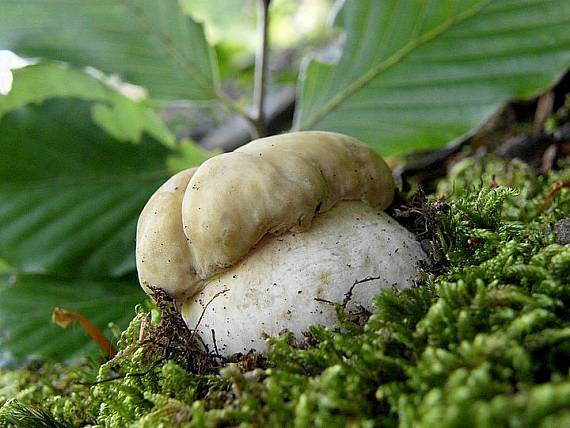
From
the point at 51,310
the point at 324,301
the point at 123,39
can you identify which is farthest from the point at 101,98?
→ the point at 324,301

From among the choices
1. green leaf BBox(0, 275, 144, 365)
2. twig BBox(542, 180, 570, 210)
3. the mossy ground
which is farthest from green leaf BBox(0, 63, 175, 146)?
twig BBox(542, 180, 570, 210)

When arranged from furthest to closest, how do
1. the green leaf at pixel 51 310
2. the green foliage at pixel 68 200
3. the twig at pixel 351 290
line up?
the green foliage at pixel 68 200
the green leaf at pixel 51 310
the twig at pixel 351 290

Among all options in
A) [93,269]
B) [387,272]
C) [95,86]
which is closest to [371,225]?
[387,272]

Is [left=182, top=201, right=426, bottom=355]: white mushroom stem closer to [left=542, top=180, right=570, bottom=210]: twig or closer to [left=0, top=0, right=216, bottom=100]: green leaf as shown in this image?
[left=542, top=180, right=570, bottom=210]: twig

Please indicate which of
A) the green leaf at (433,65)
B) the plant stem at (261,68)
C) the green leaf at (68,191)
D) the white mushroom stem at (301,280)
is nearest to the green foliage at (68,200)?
the green leaf at (68,191)

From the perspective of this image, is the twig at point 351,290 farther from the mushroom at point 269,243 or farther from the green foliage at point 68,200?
the green foliage at point 68,200

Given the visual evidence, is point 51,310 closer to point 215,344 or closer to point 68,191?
point 68,191

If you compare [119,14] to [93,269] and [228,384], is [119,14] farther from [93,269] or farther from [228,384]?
[228,384]
